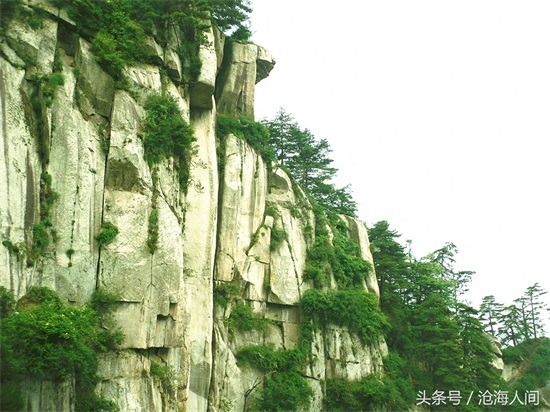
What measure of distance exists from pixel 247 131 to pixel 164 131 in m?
8.71

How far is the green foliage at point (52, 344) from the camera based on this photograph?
12703 millimetres

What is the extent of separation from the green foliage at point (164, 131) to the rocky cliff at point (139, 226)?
0.40 metres

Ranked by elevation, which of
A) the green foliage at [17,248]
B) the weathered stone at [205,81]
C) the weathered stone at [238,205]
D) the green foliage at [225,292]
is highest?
the weathered stone at [205,81]

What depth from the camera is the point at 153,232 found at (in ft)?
61.1

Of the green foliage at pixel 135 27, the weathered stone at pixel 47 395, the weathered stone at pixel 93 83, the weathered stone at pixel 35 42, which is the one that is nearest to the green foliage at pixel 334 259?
the green foliage at pixel 135 27

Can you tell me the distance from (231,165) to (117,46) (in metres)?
8.71

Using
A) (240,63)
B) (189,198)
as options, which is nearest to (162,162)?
(189,198)

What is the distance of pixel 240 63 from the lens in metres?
29.3

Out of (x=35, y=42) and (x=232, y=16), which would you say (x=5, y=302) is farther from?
(x=232, y=16)

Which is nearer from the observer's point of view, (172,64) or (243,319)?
(172,64)

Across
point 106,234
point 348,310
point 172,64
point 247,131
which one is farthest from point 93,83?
point 348,310

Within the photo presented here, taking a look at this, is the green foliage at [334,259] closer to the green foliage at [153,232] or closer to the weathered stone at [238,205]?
the weathered stone at [238,205]

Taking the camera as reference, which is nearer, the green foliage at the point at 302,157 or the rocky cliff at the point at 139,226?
the rocky cliff at the point at 139,226

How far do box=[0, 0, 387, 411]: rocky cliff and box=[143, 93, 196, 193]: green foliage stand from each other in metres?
0.40
